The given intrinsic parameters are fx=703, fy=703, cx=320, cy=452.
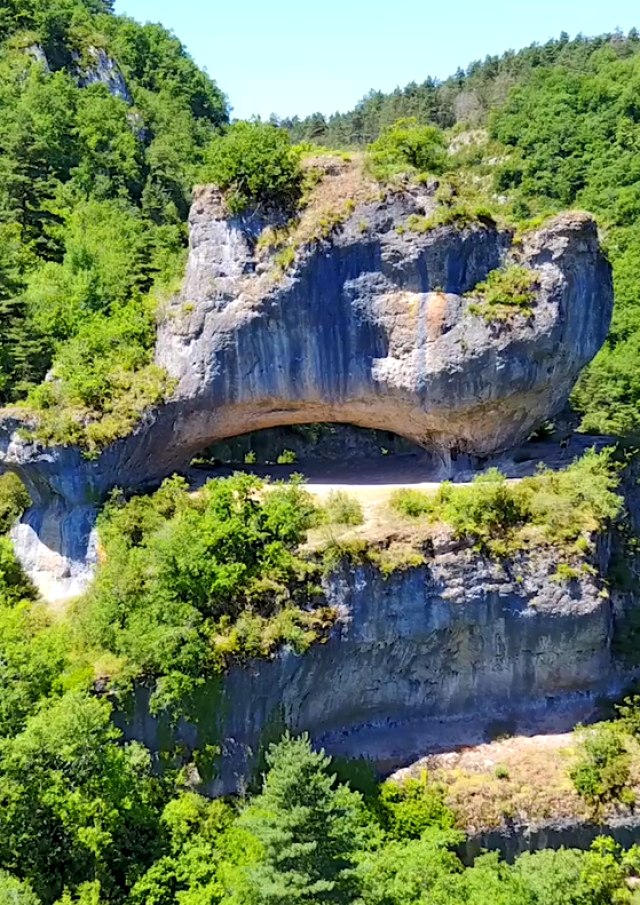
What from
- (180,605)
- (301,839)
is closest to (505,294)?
(180,605)

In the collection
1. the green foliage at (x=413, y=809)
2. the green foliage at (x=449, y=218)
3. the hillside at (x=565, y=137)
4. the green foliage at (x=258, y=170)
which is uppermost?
the hillside at (x=565, y=137)

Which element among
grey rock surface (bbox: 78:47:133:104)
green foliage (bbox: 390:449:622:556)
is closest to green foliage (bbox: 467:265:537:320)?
green foliage (bbox: 390:449:622:556)

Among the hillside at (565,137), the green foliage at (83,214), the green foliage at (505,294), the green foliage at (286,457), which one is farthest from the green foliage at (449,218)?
the green foliage at (286,457)

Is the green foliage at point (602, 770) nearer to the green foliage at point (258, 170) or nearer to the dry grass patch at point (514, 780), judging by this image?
the dry grass patch at point (514, 780)

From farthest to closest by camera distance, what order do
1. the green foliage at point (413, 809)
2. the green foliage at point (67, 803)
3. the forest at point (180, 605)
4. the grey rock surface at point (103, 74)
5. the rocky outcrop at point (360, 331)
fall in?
the grey rock surface at point (103, 74)
the rocky outcrop at point (360, 331)
the green foliage at point (413, 809)
the forest at point (180, 605)
the green foliage at point (67, 803)

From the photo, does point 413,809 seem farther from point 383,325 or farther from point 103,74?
point 103,74

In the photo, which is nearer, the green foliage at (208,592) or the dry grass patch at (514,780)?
the green foliage at (208,592)
